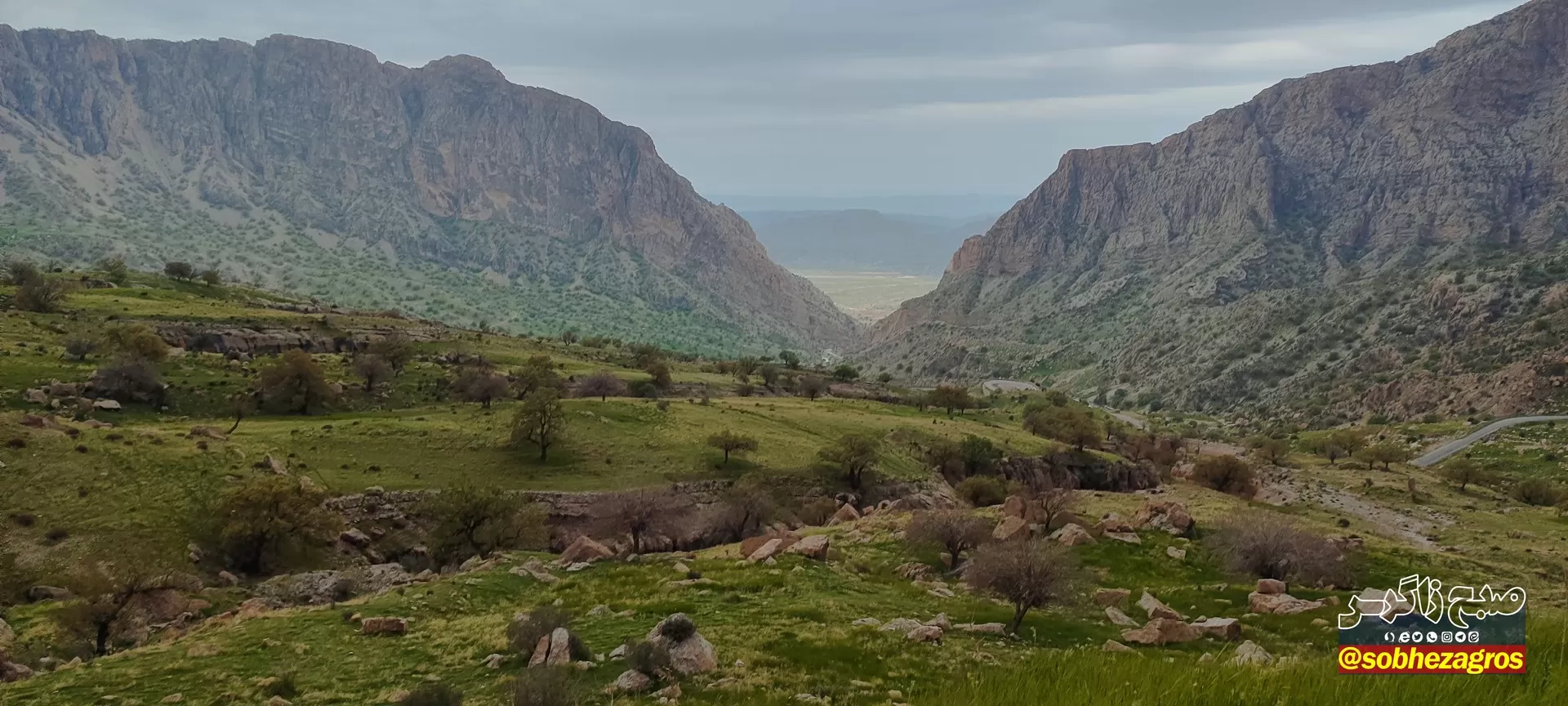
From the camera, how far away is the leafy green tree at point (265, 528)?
36.9m

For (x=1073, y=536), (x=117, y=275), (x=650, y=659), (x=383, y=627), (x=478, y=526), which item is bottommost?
(x=478, y=526)

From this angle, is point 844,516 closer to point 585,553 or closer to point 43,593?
point 585,553

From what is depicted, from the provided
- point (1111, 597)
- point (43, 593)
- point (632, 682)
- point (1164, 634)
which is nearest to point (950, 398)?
point (1111, 597)

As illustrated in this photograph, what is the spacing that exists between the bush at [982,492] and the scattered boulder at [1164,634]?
3670 cm

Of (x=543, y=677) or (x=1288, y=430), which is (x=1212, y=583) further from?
(x=1288, y=430)

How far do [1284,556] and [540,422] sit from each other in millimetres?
43310

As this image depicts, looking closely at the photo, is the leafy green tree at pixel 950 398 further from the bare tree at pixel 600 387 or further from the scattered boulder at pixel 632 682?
the scattered boulder at pixel 632 682

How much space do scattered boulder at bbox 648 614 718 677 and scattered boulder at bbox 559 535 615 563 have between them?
1694 centimetres

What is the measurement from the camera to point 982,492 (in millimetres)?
57906

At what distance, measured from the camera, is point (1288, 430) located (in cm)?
12538

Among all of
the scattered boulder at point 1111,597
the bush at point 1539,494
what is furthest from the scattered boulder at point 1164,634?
the bush at point 1539,494

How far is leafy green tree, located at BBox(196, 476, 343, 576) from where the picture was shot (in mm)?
36875

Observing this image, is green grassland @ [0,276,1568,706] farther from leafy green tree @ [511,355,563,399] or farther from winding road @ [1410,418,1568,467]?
leafy green tree @ [511,355,563,399]

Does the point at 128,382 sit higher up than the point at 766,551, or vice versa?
the point at 128,382
